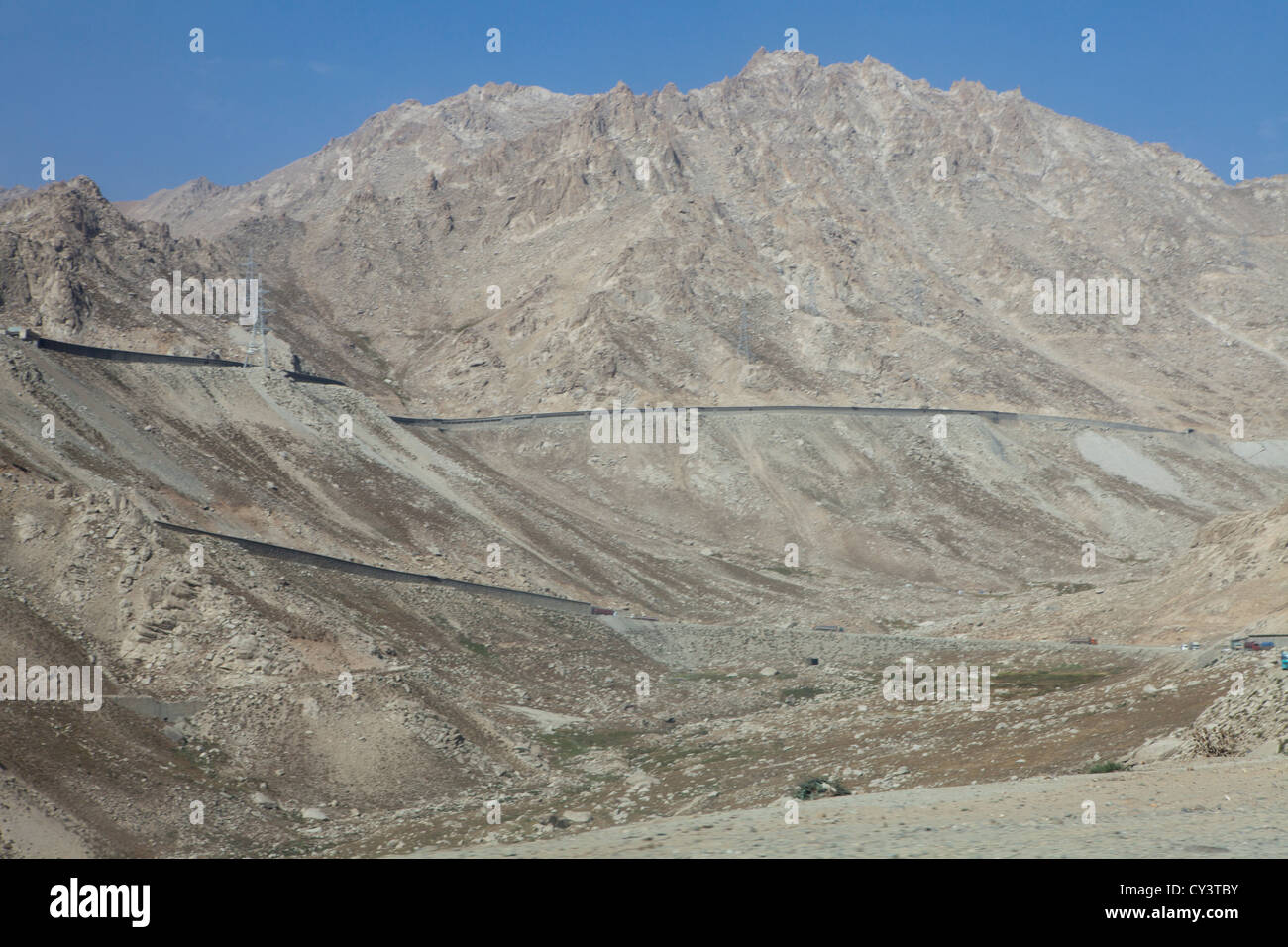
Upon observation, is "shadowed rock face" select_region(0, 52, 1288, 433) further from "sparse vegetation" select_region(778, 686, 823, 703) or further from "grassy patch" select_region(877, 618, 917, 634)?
"sparse vegetation" select_region(778, 686, 823, 703)

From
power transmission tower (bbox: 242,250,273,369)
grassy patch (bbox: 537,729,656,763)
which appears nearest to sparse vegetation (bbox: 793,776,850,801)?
grassy patch (bbox: 537,729,656,763)

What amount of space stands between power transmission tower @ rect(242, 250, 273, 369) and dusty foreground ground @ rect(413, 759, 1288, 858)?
69.9 m

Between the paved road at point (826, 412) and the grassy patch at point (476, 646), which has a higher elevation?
the paved road at point (826, 412)

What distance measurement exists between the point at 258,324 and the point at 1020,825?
3513 inches

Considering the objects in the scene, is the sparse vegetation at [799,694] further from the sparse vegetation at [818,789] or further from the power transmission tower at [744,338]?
the power transmission tower at [744,338]

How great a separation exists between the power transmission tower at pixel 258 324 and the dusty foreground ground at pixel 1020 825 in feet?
229

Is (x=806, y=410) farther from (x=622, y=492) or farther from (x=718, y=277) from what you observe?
(x=718, y=277)

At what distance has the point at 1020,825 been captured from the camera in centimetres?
1767

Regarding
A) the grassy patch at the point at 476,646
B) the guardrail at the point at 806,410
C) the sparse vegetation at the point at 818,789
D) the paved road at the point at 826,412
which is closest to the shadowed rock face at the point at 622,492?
the grassy patch at the point at 476,646

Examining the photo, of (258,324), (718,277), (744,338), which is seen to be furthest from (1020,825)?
(718,277)

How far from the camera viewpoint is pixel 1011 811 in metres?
18.9

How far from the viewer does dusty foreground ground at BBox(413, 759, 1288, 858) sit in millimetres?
15820

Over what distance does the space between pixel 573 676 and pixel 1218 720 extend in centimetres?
3385

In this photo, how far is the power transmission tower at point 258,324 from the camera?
293 feet
